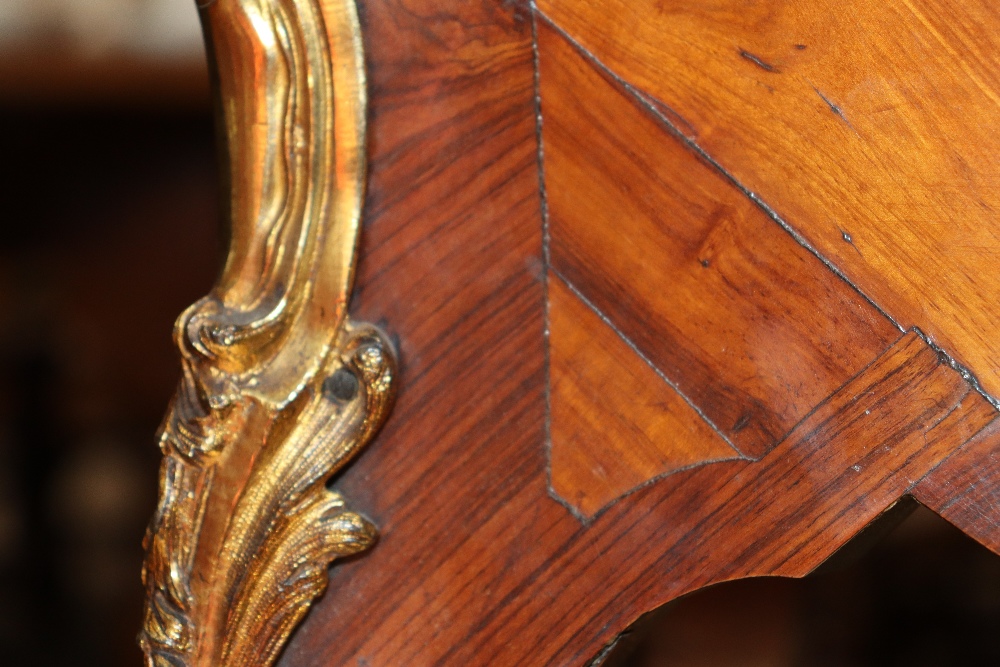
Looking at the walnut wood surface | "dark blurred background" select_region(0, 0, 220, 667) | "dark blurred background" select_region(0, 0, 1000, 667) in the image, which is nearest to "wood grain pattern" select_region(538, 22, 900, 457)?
the walnut wood surface

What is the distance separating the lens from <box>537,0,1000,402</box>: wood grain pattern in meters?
0.38

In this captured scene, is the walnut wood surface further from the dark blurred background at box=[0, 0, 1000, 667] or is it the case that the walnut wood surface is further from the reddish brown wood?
the dark blurred background at box=[0, 0, 1000, 667]

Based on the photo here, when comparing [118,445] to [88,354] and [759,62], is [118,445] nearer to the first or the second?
[88,354]

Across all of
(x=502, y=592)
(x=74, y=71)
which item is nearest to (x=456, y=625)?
(x=502, y=592)

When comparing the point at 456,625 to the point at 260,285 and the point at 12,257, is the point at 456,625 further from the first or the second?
the point at 12,257

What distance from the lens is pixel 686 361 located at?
17.3 inches

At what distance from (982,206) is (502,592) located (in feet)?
0.80

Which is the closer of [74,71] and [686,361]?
[686,361]

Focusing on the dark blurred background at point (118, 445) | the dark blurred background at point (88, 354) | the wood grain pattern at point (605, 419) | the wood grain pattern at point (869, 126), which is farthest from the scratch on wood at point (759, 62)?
the dark blurred background at point (88, 354)

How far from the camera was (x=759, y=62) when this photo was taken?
0.40 metres

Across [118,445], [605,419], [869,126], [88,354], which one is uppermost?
[869,126]

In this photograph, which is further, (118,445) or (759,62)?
(118,445)

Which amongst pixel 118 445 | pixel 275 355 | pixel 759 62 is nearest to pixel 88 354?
pixel 118 445

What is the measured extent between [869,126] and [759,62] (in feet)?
0.15
